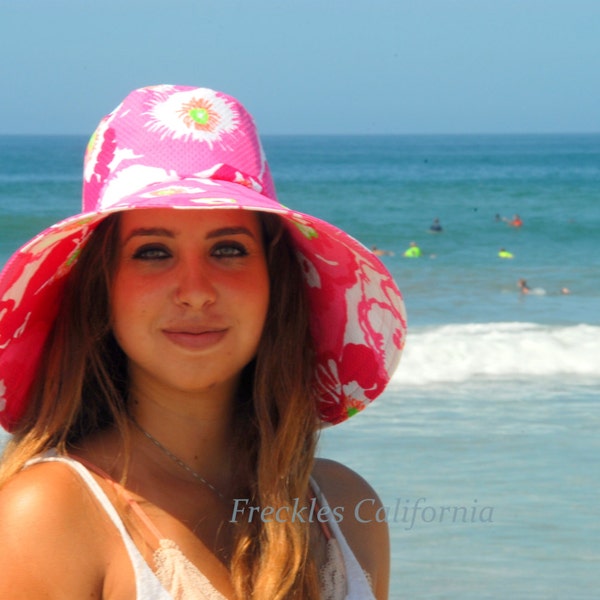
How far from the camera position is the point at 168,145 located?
1834mm

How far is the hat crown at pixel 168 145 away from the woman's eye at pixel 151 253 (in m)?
0.09

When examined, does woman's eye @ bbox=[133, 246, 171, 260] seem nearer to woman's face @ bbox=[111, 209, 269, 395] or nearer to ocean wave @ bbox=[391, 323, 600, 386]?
woman's face @ bbox=[111, 209, 269, 395]

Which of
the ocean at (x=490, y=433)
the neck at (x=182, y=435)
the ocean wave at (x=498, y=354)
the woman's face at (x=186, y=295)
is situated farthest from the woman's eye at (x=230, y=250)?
the ocean wave at (x=498, y=354)

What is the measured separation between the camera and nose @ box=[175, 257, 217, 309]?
1.76 meters

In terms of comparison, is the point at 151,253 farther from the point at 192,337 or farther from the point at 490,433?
the point at 490,433

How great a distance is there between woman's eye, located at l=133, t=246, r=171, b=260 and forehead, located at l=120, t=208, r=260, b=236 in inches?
1.3

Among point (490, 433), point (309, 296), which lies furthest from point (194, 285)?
point (490, 433)

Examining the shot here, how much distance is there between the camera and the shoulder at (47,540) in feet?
5.12

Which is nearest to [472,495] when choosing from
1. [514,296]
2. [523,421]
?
[523,421]

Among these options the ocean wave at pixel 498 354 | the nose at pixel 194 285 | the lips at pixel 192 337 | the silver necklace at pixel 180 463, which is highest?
the nose at pixel 194 285

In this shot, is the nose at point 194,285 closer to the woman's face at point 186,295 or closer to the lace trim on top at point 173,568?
the woman's face at point 186,295

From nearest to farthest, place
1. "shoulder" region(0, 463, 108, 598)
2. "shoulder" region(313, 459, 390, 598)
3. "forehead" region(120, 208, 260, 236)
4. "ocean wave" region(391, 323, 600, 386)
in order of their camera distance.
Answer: "shoulder" region(0, 463, 108, 598) < "forehead" region(120, 208, 260, 236) < "shoulder" region(313, 459, 390, 598) < "ocean wave" region(391, 323, 600, 386)

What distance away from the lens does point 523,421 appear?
661 cm

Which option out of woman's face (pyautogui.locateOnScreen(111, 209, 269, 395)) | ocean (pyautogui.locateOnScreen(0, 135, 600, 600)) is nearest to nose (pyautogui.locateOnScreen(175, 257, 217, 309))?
woman's face (pyautogui.locateOnScreen(111, 209, 269, 395))
